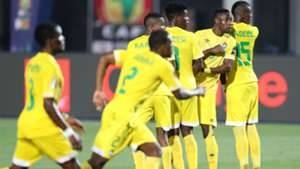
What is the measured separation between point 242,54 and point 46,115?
15.2ft

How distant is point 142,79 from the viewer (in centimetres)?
1223

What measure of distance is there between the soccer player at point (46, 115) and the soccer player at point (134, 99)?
0.46 meters

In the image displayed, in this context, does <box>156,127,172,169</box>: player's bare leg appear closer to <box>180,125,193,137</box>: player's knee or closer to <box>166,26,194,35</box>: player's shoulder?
<box>180,125,193,137</box>: player's knee

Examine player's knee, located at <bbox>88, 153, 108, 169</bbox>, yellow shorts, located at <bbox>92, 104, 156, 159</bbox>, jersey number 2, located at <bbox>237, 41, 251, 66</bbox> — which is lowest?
player's knee, located at <bbox>88, 153, 108, 169</bbox>

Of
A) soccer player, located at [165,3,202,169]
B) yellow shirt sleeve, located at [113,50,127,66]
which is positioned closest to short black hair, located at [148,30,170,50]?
yellow shirt sleeve, located at [113,50,127,66]

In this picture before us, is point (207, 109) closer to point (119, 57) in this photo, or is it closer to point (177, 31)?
point (177, 31)

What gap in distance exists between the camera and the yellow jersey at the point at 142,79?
1221 cm

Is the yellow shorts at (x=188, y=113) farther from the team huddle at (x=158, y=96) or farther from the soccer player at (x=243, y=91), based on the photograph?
the soccer player at (x=243, y=91)

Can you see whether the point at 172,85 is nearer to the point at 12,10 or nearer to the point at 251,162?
the point at 251,162

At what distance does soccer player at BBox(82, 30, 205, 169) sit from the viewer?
1220cm

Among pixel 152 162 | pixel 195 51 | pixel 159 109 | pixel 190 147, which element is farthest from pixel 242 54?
pixel 152 162

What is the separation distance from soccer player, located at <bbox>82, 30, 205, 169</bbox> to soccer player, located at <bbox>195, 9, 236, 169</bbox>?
2.85m

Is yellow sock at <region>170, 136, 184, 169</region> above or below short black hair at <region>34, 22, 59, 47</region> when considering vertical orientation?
→ below

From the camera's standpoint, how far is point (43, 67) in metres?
11.7
